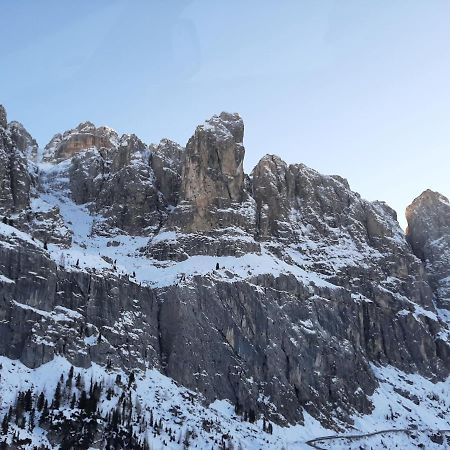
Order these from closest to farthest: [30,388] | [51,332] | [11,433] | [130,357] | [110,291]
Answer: [11,433] < [30,388] < [51,332] < [130,357] < [110,291]

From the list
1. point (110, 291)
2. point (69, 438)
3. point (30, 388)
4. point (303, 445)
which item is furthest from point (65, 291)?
point (303, 445)

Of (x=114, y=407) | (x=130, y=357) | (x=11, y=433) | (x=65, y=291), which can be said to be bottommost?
(x=11, y=433)

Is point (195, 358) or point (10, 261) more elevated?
point (10, 261)

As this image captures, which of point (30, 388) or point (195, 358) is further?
point (195, 358)

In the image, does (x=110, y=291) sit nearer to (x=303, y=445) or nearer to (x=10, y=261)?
(x=10, y=261)

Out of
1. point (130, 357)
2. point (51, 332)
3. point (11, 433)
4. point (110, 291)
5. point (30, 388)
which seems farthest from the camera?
point (110, 291)

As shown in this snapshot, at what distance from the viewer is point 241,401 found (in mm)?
192375

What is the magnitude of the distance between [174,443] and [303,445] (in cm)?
4026

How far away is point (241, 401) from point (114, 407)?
142ft

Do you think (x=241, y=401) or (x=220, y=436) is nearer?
(x=220, y=436)

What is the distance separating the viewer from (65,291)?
189m

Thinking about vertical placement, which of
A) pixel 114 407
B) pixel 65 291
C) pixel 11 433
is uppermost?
pixel 65 291

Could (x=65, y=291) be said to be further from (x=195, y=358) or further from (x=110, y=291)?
(x=195, y=358)

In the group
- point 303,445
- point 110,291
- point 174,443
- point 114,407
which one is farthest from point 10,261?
point 303,445
